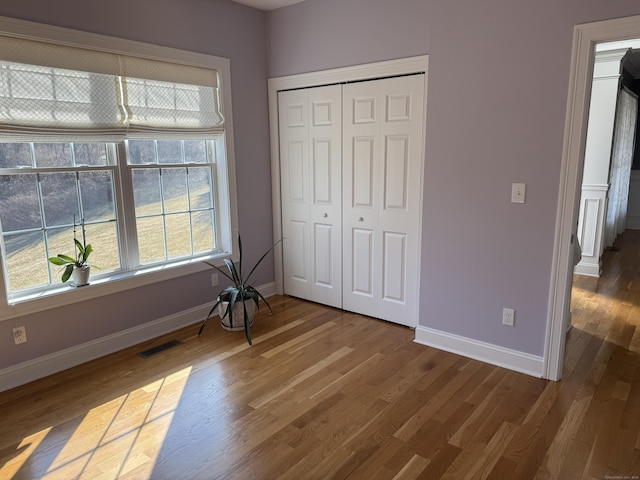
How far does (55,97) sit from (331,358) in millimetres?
2530

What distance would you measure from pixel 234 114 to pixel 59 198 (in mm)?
1598

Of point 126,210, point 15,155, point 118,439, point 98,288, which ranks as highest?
point 15,155

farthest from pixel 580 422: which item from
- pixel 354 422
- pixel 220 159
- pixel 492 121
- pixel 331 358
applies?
pixel 220 159

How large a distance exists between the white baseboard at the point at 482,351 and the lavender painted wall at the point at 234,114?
1.83m

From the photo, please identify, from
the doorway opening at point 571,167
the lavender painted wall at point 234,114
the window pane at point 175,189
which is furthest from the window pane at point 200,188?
the doorway opening at point 571,167

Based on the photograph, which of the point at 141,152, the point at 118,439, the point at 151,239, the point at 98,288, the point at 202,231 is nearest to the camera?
the point at 118,439

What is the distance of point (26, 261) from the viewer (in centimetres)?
294

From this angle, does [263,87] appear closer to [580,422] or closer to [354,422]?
[354,422]

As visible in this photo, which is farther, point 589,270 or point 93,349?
point 589,270

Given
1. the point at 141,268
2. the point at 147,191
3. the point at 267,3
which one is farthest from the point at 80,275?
the point at 267,3

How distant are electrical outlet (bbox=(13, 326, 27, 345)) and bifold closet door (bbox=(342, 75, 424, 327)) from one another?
2.48 metres

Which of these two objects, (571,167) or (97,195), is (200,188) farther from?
(571,167)

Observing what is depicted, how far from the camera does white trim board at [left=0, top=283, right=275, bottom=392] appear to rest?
9.41ft

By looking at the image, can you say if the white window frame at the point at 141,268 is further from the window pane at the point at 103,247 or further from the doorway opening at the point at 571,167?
the doorway opening at the point at 571,167
